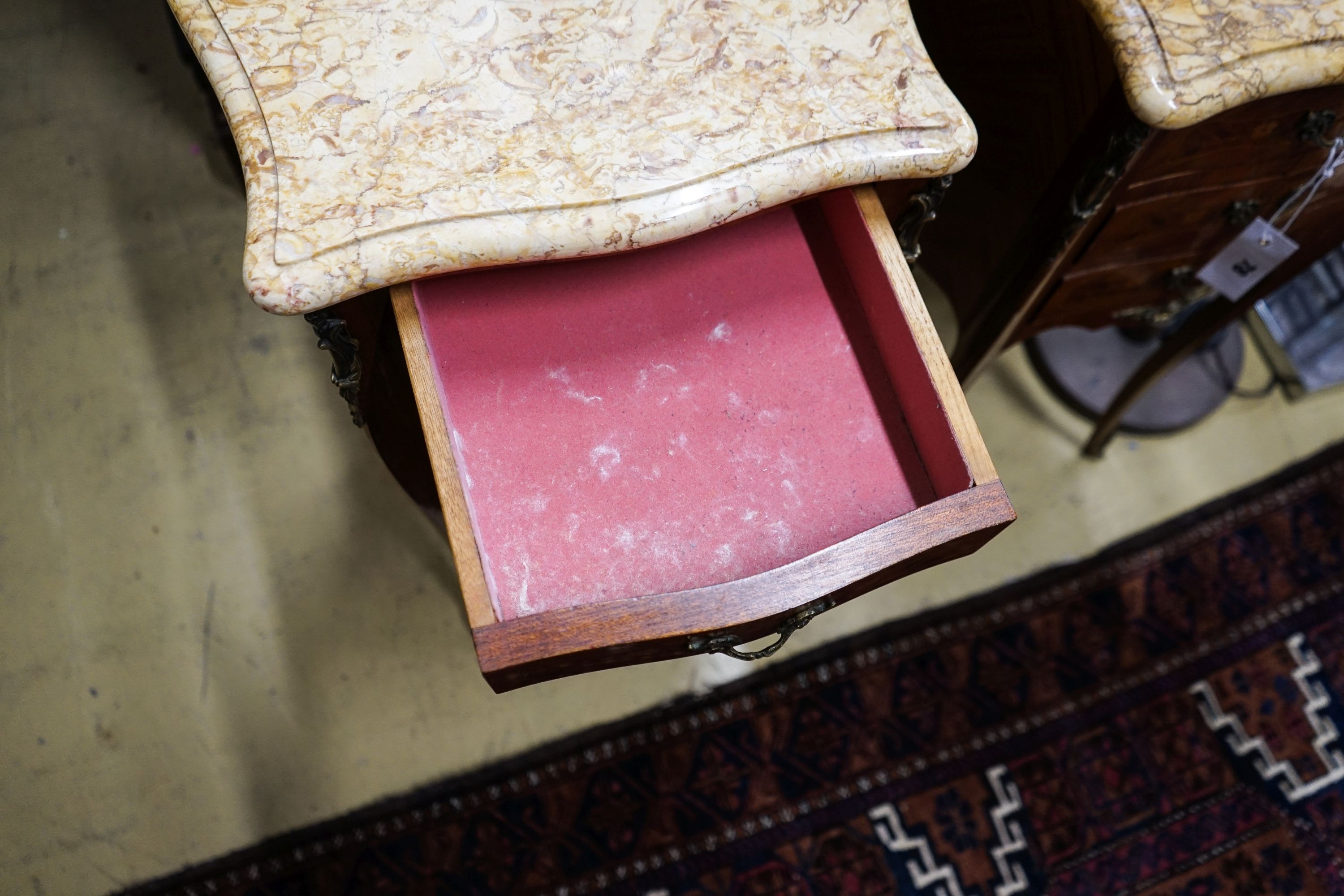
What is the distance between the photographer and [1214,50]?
79 cm

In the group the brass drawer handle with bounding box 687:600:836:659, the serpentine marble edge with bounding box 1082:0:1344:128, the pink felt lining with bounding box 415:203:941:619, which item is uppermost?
the serpentine marble edge with bounding box 1082:0:1344:128

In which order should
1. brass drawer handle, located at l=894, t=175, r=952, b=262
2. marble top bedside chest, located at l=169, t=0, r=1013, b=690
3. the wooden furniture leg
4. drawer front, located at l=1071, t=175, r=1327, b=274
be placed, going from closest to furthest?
1. marble top bedside chest, located at l=169, t=0, r=1013, b=690
2. brass drawer handle, located at l=894, t=175, r=952, b=262
3. drawer front, located at l=1071, t=175, r=1327, b=274
4. the wooden furniture leg

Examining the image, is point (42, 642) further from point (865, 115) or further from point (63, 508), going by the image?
point (865, 115)

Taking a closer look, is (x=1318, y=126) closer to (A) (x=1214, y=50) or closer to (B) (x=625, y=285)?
(A) (x=1214, y=50)

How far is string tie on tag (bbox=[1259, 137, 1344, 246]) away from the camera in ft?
3.01

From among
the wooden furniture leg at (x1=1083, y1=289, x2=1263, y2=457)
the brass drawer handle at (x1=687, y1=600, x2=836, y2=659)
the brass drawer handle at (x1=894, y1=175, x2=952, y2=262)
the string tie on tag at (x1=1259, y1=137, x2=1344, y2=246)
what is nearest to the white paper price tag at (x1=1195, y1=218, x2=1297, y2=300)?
the string tie on tag at (x1=1259, y1=137, x2=1344, y2=246)

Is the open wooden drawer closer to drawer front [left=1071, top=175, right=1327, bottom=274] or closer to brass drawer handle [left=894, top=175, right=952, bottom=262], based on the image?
brass drawer handle [left=894, top=175, right=952, bottom=262]

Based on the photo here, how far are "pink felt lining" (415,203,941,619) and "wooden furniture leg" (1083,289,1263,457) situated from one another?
654mm

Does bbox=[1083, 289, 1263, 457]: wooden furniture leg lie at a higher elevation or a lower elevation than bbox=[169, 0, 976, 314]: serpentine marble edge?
lower

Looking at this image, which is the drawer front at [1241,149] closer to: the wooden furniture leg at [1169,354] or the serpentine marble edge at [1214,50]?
the serpentine marble edge at [1214,50]

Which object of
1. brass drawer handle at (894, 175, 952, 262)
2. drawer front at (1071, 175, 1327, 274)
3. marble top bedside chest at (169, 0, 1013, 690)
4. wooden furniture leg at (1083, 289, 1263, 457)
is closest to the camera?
marble top bedside chest at (169, 0, 1013, 690)

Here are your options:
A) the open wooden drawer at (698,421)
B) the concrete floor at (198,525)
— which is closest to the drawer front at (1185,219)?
the open wooden drawer at (698,421)

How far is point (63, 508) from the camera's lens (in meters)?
1.39

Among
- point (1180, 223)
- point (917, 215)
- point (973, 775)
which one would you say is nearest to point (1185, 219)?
point (1180, 223)
